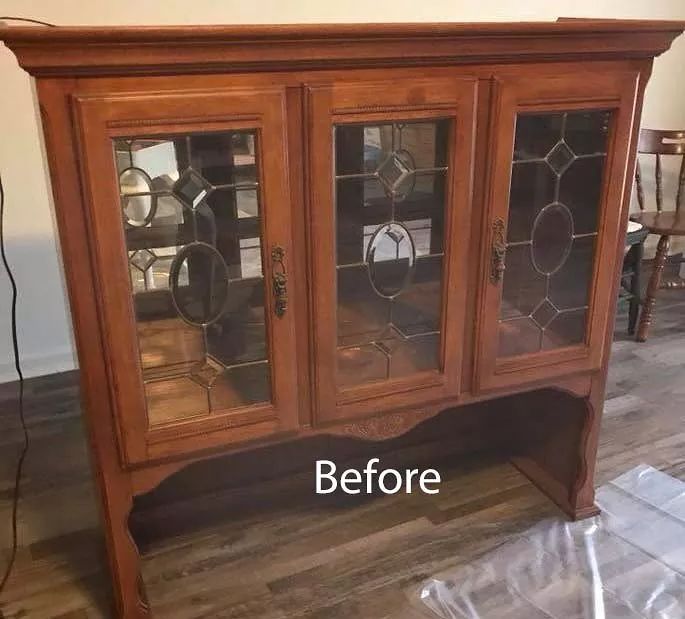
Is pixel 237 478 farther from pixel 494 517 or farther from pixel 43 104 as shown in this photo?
pixel 43 104

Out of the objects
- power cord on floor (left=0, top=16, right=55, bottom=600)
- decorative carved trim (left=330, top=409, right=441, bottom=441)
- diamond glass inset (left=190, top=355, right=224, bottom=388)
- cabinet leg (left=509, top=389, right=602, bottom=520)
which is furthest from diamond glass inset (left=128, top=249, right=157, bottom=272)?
cabinet leg (left=509, top=389, right=602, bottom=520)

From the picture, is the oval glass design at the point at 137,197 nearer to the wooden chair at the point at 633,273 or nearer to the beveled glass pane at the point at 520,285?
the beveled glass pane at the point at 520,285

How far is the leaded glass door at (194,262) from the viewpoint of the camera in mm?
1138

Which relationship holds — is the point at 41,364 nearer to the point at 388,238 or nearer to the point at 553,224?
the point at 388,238

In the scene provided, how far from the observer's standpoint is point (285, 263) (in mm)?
1273

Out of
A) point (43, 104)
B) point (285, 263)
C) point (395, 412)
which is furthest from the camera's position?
point (395, 412)

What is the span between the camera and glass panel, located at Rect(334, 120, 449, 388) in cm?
129

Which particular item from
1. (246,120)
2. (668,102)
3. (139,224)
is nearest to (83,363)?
(139,224)

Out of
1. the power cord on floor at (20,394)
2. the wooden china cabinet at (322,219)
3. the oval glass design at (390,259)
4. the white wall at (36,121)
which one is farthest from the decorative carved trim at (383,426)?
the white wall at (36,121)

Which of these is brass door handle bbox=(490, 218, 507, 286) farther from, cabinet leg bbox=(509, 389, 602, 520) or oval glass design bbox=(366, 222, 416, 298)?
cabinet leg bbox=(509, 389, 602, 520)

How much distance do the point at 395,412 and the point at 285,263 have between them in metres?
0.40

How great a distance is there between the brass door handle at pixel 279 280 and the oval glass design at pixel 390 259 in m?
0.18

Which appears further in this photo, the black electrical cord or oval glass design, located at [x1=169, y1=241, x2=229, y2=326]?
the black electrical cord

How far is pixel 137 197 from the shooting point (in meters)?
1.18
